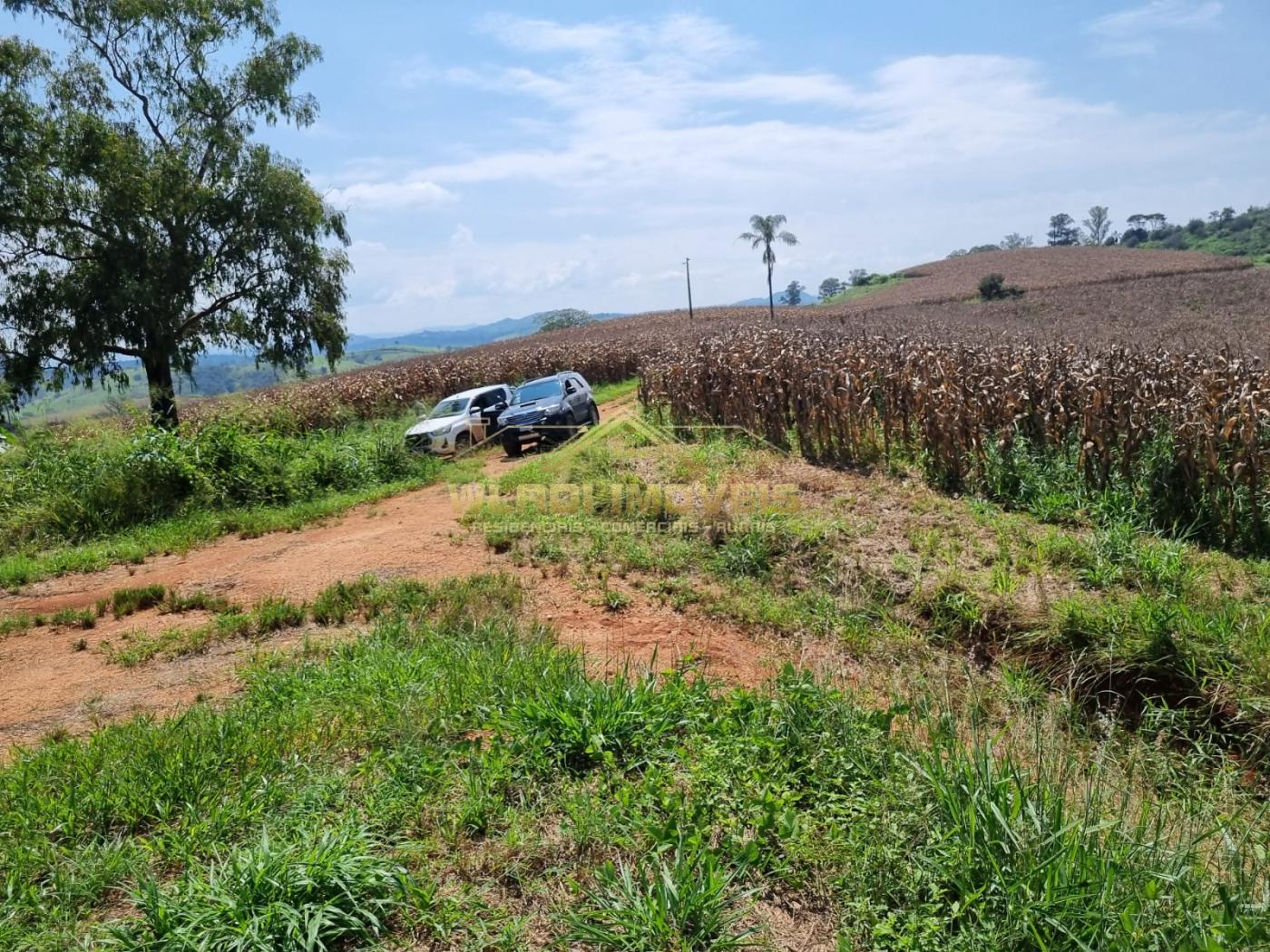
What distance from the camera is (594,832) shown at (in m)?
3.32

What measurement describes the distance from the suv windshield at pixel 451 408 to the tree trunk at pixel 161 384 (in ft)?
20.3

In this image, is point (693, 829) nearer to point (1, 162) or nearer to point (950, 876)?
point (950, 876)

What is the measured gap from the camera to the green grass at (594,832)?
272 cm

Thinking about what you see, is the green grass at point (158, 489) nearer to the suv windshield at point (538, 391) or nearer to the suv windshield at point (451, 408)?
the suv windshield at point (451, 408)

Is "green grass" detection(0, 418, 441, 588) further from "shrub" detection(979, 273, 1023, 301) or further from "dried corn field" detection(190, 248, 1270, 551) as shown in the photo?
"shrub" detection(979, 273, 1023, 301)

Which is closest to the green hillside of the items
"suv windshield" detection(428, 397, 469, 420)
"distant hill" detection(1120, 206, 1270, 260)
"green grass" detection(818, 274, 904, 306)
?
"distant hill" detection(1120, 206, 1270, 260)

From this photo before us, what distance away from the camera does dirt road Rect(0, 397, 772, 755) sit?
5.56m

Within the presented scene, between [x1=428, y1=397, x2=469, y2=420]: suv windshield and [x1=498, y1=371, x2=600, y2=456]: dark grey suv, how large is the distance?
1.03m

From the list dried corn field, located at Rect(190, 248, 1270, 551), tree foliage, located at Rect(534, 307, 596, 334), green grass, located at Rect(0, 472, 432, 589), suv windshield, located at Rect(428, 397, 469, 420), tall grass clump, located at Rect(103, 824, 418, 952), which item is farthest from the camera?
tree foliage, located at Rect(534, 307, 596, 334)


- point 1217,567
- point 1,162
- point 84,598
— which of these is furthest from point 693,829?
point 1,162

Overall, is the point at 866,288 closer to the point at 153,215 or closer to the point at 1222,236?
the point at 1222,236

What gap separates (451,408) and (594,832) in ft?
50.2

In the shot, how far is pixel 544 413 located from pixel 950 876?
13747mm

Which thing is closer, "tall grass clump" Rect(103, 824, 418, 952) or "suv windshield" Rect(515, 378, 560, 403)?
"tall grass clump" Rect(103, 824, 418, 952)
